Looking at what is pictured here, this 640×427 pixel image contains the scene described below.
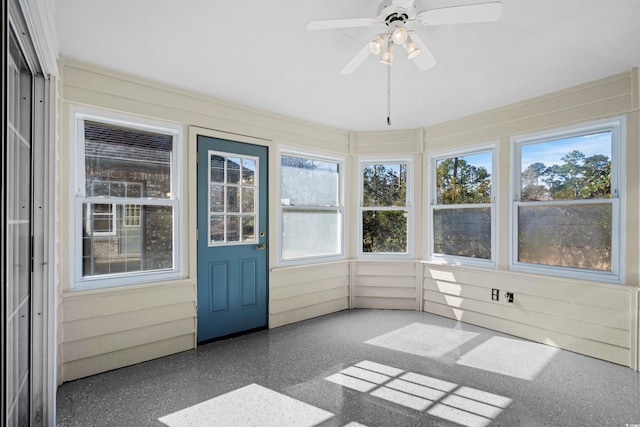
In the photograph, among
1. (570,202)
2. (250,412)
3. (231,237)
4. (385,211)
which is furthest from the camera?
(385,211)

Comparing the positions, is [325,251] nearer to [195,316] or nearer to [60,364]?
[195,316]

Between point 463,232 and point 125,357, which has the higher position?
point 463,232

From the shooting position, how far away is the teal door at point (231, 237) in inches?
134

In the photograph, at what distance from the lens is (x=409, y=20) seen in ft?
6.22

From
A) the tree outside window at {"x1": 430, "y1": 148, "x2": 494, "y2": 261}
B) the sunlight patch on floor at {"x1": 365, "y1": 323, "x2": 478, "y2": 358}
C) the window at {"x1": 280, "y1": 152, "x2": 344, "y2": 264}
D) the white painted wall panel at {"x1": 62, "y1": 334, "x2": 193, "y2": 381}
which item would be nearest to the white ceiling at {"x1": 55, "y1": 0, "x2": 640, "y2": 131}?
the tree outside window at {"x1": 430, "y1": 148, "x2": 494, "y2": 261}

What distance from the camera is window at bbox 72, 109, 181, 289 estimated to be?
9.11 feet

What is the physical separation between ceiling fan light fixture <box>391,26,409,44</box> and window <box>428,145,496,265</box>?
8.26ft

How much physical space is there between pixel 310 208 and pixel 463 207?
1.96 meters

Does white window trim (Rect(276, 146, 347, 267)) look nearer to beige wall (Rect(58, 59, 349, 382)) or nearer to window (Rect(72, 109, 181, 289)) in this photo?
beige wall (Rect(58, 59, 349, 382))

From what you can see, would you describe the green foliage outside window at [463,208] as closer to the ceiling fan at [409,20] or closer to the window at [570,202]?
the window at [570,202]

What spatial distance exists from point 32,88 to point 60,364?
207cm

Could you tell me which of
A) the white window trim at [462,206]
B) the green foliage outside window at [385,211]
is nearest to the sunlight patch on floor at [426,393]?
the white window trim at [462,206]

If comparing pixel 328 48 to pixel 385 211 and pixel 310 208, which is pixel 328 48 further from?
pixel 385 211

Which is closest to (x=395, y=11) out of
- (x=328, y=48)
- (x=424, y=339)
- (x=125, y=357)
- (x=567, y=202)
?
(x=328, y=48)
